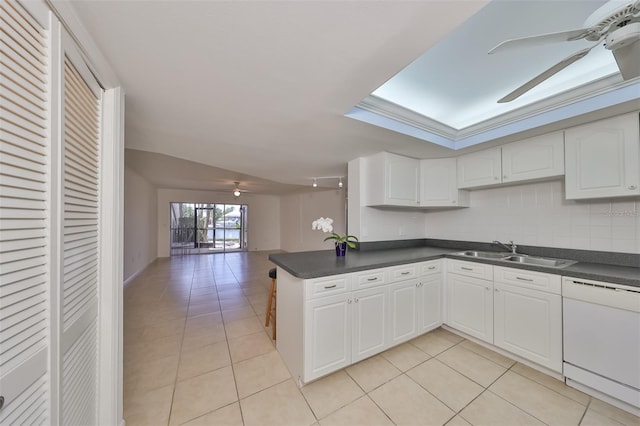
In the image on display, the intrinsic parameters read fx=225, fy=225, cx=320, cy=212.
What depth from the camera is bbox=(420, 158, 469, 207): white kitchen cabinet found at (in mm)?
2938

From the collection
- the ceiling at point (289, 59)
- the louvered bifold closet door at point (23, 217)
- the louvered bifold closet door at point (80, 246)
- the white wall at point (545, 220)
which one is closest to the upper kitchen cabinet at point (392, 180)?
the ceiling at point (289, 59)

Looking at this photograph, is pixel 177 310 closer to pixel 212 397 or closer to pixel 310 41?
pixel 212 397

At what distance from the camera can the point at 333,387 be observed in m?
1.74

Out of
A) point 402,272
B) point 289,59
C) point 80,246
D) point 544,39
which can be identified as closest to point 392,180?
point 402,272

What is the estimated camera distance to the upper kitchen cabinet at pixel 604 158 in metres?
1.73

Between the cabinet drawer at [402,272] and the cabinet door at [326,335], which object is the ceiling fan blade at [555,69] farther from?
the cabinet door at [326,335]

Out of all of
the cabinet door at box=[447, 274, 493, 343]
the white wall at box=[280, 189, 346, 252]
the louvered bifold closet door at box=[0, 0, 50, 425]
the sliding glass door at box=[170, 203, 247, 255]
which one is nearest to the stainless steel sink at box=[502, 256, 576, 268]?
the cabinet door at box=[447, 274, 493, 343]

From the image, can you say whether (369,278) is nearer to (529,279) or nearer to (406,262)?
(406,262)

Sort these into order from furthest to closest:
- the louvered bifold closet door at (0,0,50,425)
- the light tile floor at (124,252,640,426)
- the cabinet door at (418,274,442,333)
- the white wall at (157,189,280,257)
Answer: the white wall at (157,189,280,257), the cabinet door at (418,274,442,333), the light tile floor at (124,252,640,426), the louvered bifold closet door at (0,0,50,425)

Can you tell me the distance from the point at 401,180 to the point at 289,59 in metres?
2.08

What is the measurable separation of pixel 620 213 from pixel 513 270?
100 centimetres

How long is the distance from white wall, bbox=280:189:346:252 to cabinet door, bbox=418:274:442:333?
3326 mm

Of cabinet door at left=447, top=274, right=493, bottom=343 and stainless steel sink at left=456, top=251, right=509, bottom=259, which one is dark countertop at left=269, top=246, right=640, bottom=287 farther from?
stainless steel sink at left=456, top=251, right=509, bottom=259

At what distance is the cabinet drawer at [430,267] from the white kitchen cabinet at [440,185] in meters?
0.83
